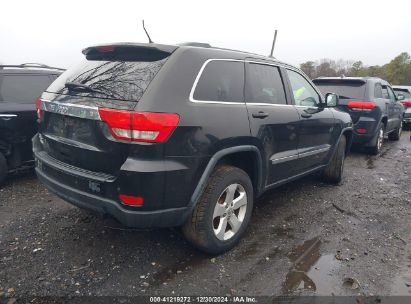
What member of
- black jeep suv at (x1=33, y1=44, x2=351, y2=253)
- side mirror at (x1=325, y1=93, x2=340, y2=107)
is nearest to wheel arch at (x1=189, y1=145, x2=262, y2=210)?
black jeep suv at (x1=33, y1=44, x2=351, y2=253)

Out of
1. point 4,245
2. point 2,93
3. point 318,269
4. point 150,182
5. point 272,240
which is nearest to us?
point 150,182

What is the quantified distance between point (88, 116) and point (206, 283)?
1596 millimetres

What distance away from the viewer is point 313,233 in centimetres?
360

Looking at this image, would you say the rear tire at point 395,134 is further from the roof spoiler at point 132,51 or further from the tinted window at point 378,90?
the roof spoiler at point 132,51

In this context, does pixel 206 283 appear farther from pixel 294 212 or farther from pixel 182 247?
pixel 294 212

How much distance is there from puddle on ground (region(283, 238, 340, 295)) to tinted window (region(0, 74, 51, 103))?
13.2 ft

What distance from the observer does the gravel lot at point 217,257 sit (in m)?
2.63

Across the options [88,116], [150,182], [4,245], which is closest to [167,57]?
[88,116]

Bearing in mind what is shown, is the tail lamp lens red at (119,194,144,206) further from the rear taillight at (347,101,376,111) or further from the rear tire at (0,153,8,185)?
the rear taillight at (347,101,376,111)

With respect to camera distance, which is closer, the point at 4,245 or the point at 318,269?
the point at 318,269

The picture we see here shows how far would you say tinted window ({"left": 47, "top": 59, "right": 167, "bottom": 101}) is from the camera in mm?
2480

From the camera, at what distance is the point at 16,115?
14.5 ft

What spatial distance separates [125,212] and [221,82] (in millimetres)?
1353

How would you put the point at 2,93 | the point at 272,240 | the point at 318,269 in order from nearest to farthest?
1. the point at 318,269
2. the point at 272,240
3. the point at 2,93
